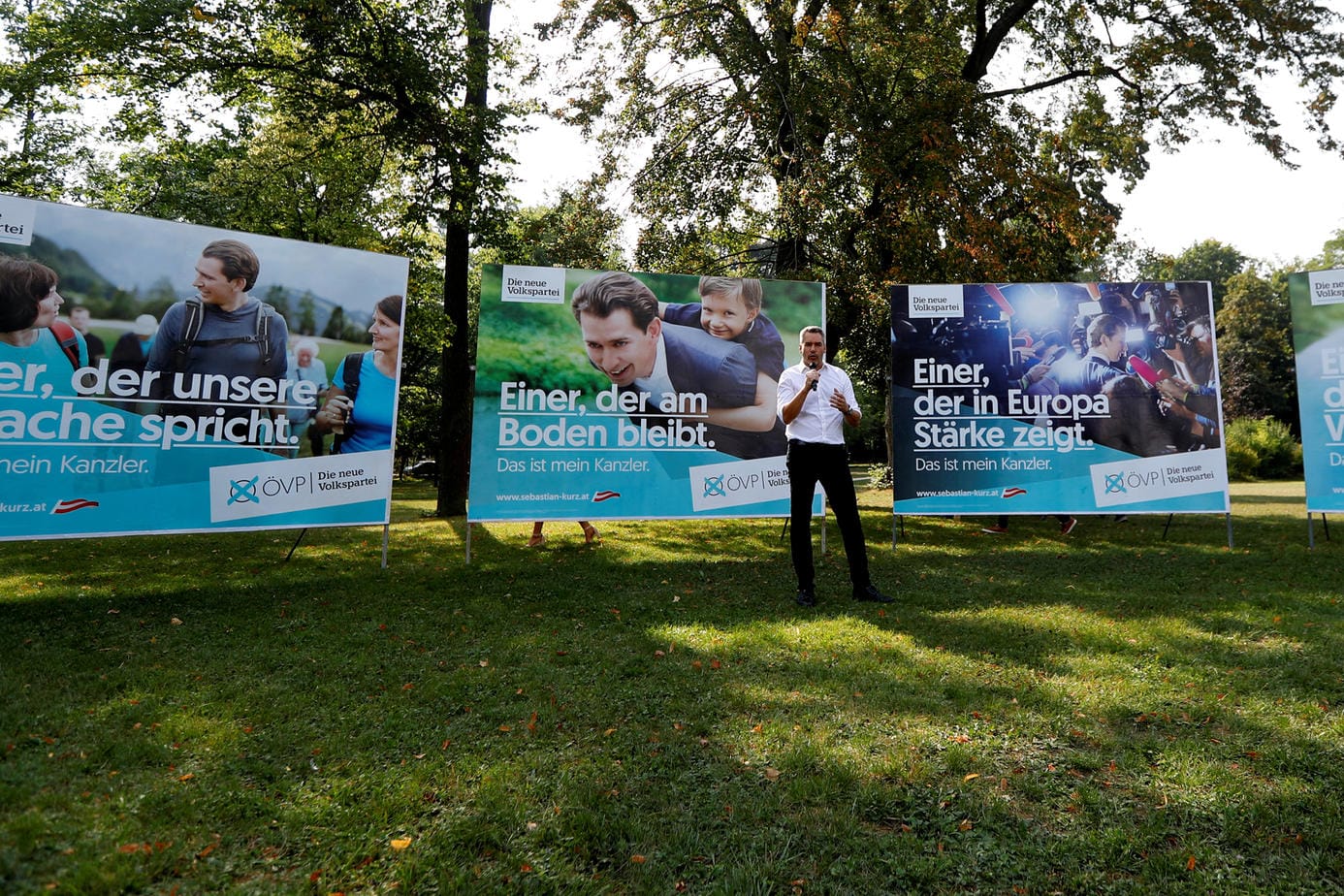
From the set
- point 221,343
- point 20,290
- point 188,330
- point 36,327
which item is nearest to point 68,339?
point 36,327

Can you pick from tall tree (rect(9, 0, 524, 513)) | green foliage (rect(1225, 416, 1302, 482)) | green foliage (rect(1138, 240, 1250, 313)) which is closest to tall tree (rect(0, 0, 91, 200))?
tall tree (rect(9, 0, 524, 513))

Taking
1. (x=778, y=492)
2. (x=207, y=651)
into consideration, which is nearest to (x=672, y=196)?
(x=778, y=492)

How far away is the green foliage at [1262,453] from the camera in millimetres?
28062

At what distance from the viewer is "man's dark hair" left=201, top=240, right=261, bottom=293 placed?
19.8 ft

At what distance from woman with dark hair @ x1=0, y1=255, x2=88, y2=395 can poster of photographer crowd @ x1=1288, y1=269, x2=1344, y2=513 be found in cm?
1175

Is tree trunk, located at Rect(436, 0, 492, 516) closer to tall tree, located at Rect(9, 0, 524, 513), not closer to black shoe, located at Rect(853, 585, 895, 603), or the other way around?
tall tree, located at Rect(9, 0, 524, 513)

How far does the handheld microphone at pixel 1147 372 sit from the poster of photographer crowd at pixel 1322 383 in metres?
1.29

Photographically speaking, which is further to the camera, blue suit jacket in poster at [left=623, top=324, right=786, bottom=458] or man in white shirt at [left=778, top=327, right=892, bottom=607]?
blue suit jacket in poster at [left=623, top=324, right=786, bottom=458]

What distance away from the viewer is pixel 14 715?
303cm

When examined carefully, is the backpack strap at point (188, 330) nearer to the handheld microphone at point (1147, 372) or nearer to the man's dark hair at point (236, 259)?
the man's dark hair at point (236, 259)

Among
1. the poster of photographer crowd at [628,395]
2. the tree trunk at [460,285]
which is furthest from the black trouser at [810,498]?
the tree trunk at [460,285]

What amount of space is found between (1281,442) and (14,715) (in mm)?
38316

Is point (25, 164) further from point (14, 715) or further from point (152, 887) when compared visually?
point (152, 887)

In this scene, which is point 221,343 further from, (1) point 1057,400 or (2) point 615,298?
(1) point 1057,400
